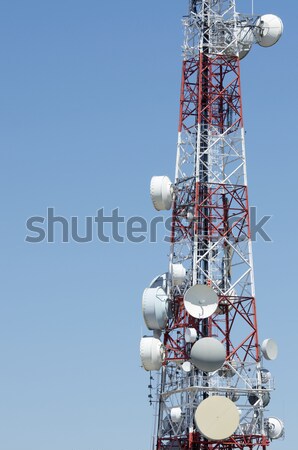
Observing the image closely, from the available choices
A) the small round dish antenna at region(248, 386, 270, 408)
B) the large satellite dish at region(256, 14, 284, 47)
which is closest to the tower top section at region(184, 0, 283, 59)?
the large satellite dish at region(256, 14, 284, 47)

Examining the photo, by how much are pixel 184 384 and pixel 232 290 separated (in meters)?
7.00

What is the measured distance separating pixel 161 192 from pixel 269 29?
46.7 feet

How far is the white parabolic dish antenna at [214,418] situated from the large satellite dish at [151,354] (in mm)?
5625

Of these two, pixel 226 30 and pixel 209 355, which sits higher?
pixel 226 30

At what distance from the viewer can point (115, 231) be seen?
2894 inches

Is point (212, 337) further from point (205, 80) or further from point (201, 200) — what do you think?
point (205, 80)

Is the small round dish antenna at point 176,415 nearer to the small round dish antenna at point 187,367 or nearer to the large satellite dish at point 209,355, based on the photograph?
the small round dish antenna at point 187,367

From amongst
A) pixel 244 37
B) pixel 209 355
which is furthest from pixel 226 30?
pixel 209 355

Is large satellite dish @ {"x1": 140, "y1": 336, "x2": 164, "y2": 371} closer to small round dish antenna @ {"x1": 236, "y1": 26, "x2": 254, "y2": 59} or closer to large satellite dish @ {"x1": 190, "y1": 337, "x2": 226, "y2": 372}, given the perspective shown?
large satellite dish @ {"x1": 190, "y1": 337, "x2": 226, "y2": 372}

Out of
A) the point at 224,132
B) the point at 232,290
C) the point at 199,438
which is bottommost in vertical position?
the point at 199,438

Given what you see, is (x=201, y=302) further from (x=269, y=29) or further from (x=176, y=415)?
(x=269, y=29)

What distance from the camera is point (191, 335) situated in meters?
70.1

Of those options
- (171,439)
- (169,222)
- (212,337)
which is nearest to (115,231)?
(169,222)

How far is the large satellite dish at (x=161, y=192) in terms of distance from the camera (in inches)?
2928
